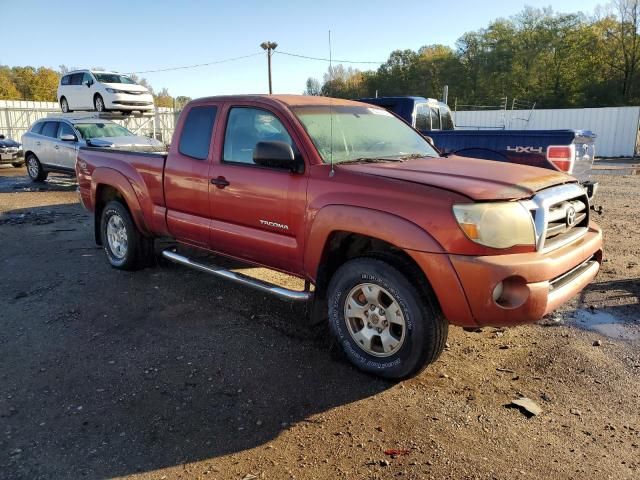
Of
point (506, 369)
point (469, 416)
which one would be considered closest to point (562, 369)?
point (506, 369)

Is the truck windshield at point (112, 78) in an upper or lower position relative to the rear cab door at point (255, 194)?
upper

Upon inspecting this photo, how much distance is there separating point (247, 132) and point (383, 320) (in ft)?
6.77

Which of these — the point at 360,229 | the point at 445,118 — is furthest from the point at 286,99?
the point at 445,118

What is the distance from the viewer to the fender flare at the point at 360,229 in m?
3.12

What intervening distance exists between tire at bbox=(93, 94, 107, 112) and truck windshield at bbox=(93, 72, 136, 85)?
0.60 m

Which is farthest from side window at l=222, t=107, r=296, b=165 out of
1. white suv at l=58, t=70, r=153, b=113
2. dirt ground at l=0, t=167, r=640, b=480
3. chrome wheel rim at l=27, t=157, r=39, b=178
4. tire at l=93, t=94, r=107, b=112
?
tire at l=93, t=94, r=107, b=112

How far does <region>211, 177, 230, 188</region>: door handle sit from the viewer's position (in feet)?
14.3

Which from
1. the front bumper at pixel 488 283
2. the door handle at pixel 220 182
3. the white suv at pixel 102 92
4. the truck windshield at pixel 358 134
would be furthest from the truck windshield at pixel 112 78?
the front bumper at pixel 488 283

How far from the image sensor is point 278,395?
3.33m

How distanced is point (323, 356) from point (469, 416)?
120 centimetres

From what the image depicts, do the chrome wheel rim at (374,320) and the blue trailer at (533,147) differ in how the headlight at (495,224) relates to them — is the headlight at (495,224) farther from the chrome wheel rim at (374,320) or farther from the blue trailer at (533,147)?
the blue trailer at (533,147)

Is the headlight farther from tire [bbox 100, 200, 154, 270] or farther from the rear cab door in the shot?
tire [bbox 100, 200, 154, 270]

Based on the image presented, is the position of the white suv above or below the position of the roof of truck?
above

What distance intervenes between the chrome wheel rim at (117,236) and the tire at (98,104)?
14.0 metres
